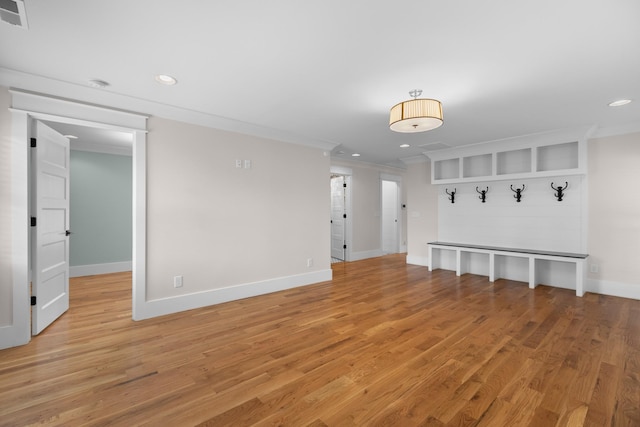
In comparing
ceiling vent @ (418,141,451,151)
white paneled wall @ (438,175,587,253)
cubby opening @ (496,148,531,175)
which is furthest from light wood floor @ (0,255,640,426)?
ceiling vent @ (418,141,451,151)

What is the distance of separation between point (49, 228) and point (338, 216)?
5.68 metres

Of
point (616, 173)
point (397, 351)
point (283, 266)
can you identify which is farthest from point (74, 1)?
point (616, 173)

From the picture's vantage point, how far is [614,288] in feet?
14.3

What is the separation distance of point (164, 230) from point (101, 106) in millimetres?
1543

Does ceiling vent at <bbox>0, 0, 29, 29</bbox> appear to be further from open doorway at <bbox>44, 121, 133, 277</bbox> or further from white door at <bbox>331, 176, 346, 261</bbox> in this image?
white door at <bbox>331, 176, 346, 261</bbox>

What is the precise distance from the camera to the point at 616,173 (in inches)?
172

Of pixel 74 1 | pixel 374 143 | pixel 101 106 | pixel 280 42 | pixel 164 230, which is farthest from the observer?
pixel 374 143

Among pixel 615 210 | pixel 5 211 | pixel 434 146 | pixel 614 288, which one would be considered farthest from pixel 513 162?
pixel 5 211

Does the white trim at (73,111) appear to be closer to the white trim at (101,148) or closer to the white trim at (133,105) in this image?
the white trim at (133,105)

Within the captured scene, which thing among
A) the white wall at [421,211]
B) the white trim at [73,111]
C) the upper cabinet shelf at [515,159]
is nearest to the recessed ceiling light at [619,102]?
the upper cabinet shelf at [515,159]

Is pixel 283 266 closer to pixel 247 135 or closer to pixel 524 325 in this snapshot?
pixel 247 135

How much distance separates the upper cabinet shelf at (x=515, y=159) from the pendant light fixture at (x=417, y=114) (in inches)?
122

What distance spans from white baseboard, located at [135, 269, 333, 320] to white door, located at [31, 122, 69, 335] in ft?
3.06

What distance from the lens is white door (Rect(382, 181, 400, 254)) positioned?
8758 mm
